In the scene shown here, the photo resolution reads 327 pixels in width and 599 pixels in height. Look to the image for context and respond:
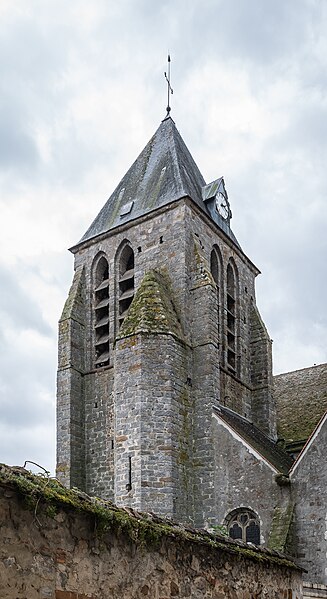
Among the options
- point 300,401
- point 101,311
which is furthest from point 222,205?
point 300,401

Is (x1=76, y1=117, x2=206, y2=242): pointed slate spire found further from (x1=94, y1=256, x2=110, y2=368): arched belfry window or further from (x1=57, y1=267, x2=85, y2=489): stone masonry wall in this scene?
(x1=57, y1=267, x2=85, y2=489): stone masonry wall

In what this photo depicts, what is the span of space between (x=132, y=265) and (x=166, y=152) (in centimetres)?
481

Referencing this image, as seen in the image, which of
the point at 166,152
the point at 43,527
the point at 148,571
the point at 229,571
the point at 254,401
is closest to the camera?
the point at 43,527

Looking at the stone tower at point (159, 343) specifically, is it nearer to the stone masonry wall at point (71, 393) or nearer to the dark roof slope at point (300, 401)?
the stone masonry wall at point (71, 393)

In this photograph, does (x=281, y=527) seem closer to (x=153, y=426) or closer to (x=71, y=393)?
Answer: (x=153, y=426)

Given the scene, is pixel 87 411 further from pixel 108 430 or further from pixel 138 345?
pixel 138 345

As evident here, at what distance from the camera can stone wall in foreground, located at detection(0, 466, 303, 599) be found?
15.5 feet

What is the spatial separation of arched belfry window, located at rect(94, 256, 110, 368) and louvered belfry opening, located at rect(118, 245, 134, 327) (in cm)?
60

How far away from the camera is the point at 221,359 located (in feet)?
75.5

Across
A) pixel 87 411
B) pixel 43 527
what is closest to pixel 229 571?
pixel 43 527

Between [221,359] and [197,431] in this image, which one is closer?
[197,431]

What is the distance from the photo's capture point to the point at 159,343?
2000 centimetres

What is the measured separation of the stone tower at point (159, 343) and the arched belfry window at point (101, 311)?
0.13 ft

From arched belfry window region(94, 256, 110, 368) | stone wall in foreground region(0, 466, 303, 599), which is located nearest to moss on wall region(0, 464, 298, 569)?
stone wall in foreground region(0, 466, 303, 599)
